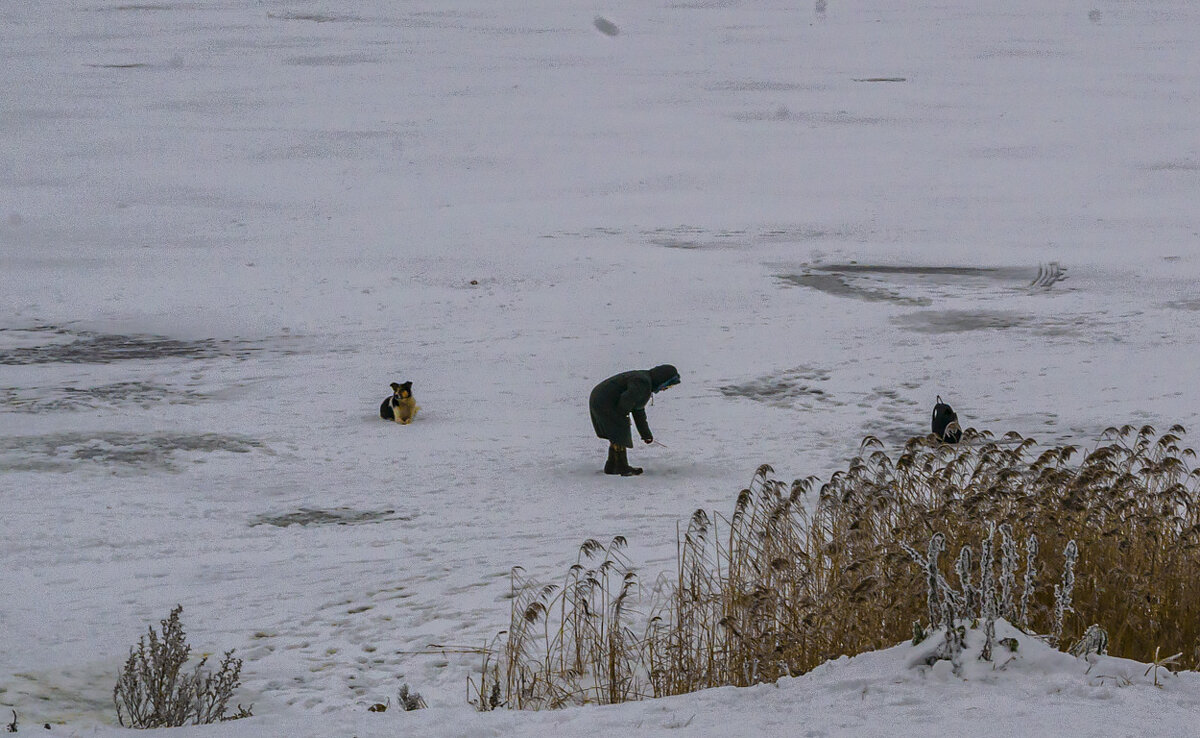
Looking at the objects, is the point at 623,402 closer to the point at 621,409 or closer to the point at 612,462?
the point at 621,409

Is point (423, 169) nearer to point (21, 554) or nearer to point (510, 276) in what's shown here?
point (510, 276)

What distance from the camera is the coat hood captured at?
946 centimetres

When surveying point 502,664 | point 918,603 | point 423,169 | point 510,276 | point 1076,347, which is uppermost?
point 423,169

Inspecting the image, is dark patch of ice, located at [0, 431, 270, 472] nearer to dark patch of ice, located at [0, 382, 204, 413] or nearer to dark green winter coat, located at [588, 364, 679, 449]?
dark patch of ice, located at [0, 382, 204, 413]

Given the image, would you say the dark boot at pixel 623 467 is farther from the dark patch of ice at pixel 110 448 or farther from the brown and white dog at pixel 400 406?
the dark patch of ice at pixel 110 448

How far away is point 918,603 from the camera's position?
5.11 m

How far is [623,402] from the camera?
9305 mm

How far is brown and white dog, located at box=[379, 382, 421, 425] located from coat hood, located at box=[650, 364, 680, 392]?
2.16 metres

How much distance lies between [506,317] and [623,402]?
5258mm

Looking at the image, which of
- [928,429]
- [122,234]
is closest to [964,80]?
[122,234]

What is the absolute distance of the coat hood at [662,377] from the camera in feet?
31.0

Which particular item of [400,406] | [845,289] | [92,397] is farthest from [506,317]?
[92,397]

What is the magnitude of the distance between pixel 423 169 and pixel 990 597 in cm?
2000

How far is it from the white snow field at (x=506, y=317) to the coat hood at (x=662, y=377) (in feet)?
2.26
